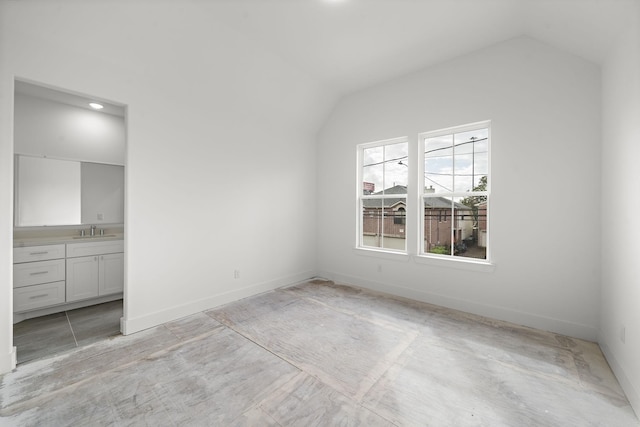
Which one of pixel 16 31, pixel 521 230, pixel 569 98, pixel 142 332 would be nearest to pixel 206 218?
A: pixel 142 332

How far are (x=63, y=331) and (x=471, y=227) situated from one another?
485 cm

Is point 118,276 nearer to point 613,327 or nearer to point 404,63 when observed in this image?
point 404,63

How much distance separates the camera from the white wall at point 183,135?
218 cm

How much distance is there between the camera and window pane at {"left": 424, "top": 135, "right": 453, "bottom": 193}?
3.56 meters

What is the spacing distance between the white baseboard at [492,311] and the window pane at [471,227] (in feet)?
2.01

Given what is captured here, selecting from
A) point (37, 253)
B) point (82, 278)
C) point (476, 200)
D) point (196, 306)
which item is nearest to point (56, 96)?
point (37, 253)

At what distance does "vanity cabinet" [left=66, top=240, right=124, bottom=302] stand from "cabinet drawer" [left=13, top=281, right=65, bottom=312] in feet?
0.30

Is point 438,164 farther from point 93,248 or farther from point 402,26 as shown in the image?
point 93,248

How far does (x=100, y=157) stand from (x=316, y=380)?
4136 millimetres

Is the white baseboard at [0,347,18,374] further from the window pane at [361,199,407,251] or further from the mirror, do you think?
the window pane at [361,199,407,251]

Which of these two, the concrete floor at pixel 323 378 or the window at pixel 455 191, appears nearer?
the concrete floor at pixel 323 378

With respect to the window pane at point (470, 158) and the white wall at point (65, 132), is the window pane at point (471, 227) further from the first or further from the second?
the white wall at point (65, 132)

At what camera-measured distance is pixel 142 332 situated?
276 cm

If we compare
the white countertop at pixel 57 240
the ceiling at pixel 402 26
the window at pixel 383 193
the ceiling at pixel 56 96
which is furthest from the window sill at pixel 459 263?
the white countertop at pixel 57 240
